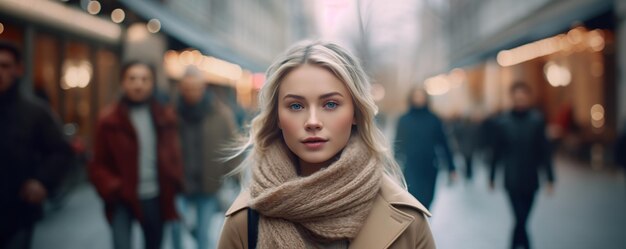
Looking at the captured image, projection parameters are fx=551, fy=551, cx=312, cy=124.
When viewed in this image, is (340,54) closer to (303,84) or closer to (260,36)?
(303,84)

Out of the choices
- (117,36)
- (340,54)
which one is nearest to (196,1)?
(117,36)

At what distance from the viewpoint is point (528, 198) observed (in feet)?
18.6

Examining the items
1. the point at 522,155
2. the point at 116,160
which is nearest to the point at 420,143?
the point at 522,155

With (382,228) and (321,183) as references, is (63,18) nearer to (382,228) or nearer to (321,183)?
(321,183)

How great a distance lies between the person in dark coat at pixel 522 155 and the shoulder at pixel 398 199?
4143 millimetres

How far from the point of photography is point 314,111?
181cm

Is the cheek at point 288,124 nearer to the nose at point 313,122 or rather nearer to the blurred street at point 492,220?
the nose at point 313,122

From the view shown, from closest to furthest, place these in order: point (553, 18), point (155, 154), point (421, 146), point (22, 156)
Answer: point (22, 156) → point (155, 154) → point (421, 146) → point (553, 18)

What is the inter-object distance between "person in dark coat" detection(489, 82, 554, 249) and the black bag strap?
4447mm

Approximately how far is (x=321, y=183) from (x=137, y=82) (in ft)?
10.0

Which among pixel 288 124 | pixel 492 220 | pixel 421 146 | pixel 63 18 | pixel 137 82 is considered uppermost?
pixel 63 18

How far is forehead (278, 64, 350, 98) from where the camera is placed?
5.98 feet

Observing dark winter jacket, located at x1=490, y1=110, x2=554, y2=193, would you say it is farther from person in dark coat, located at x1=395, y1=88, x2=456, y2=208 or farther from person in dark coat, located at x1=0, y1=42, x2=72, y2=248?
person in dark coat, located at x1=0, y1=42, x2=72, y2=248

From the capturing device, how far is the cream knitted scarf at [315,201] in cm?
176
